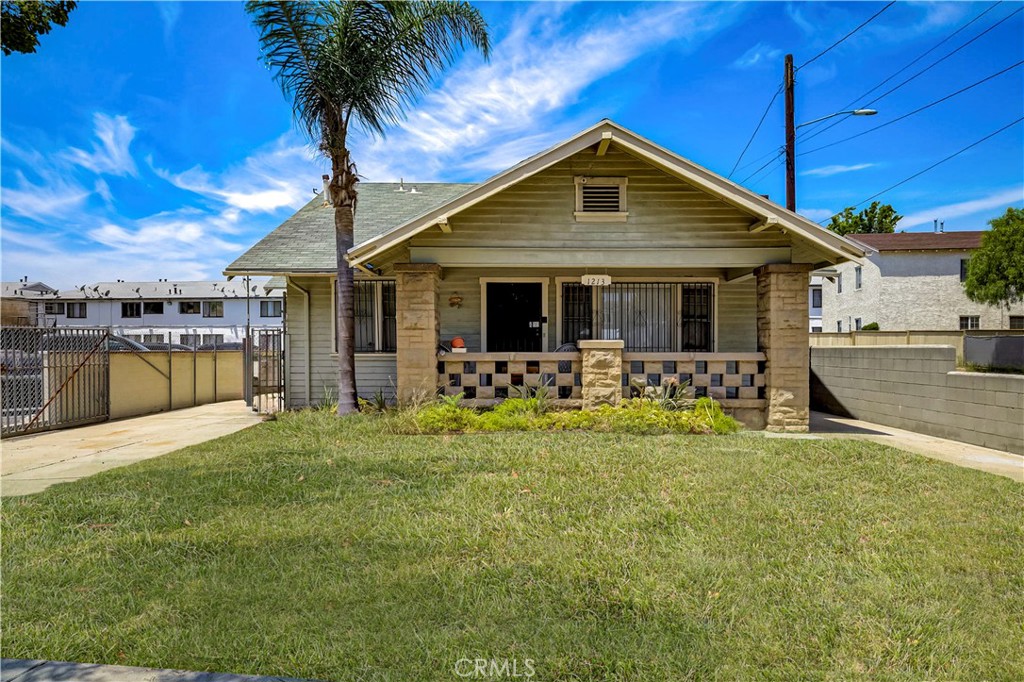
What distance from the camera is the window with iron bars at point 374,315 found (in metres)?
11.6

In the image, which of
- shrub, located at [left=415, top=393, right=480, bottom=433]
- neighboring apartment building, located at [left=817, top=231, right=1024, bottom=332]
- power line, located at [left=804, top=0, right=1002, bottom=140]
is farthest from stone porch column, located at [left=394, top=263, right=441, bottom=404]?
neighboring apartment building, located at [left=817, top=231, right=1024, bottom=332]

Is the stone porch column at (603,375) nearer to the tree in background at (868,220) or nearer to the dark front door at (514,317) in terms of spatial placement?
the dark front door at (514,317)

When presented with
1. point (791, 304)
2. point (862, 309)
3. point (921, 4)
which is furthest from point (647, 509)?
point (862, 309)

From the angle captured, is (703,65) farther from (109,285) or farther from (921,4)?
(109,285)

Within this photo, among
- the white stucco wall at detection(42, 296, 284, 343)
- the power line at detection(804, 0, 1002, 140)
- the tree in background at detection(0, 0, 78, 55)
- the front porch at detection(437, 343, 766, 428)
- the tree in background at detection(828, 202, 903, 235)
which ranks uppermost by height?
the tree in background at detection(828, 202, 903, 235)

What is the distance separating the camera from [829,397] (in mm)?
11500

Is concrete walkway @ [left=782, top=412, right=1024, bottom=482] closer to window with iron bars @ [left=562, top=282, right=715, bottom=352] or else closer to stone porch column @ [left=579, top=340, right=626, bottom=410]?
stone porch column @ [left=579, top=340, right=626, bottom=410]

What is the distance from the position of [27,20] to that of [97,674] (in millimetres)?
8321

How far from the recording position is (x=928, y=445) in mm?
7805

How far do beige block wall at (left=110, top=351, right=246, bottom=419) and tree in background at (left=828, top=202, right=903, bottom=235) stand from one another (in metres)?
44.0

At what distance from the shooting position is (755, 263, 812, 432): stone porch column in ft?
29.1

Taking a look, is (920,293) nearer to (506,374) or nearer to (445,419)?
(506,374)

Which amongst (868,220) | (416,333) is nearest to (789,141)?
(416,333)

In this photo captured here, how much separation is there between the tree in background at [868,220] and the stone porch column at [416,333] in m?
42.9
